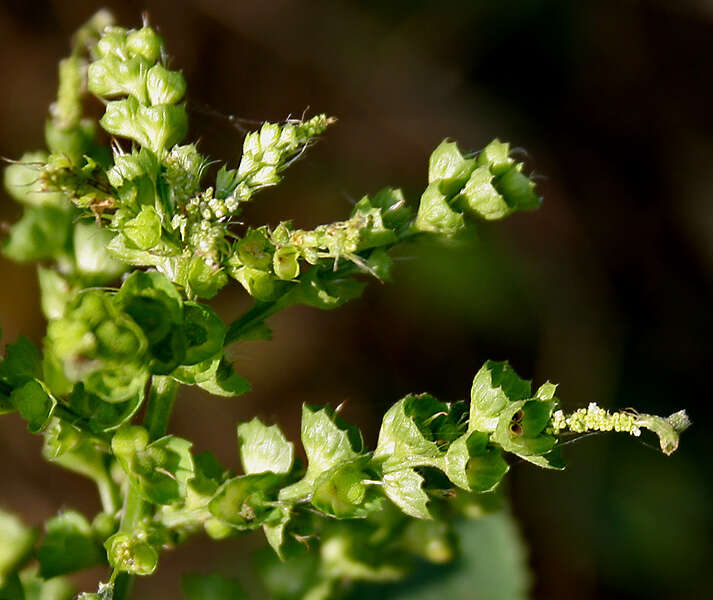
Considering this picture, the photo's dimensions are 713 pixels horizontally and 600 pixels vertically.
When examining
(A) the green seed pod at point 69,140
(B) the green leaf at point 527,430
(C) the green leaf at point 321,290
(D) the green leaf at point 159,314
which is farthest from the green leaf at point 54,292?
(B) the green leaf at point 527,430

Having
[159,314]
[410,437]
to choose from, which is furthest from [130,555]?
[410,437]

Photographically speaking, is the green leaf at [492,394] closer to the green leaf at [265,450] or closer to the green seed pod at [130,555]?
the green leaf at [265,450]

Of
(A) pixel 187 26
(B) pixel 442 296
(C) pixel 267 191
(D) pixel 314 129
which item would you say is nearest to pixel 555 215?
(B) pixel 442 296

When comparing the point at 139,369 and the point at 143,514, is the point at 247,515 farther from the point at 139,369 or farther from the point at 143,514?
the point at 139,369

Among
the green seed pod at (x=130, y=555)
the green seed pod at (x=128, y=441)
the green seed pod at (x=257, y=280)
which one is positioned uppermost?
the green seed pod at (x=257, y=280)

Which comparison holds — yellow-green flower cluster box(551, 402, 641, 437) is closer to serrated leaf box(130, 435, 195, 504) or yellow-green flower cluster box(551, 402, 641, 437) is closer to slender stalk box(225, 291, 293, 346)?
slender stalk box(225, 291, 293, 346)

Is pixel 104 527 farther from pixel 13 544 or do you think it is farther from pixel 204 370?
pixel 204 370
